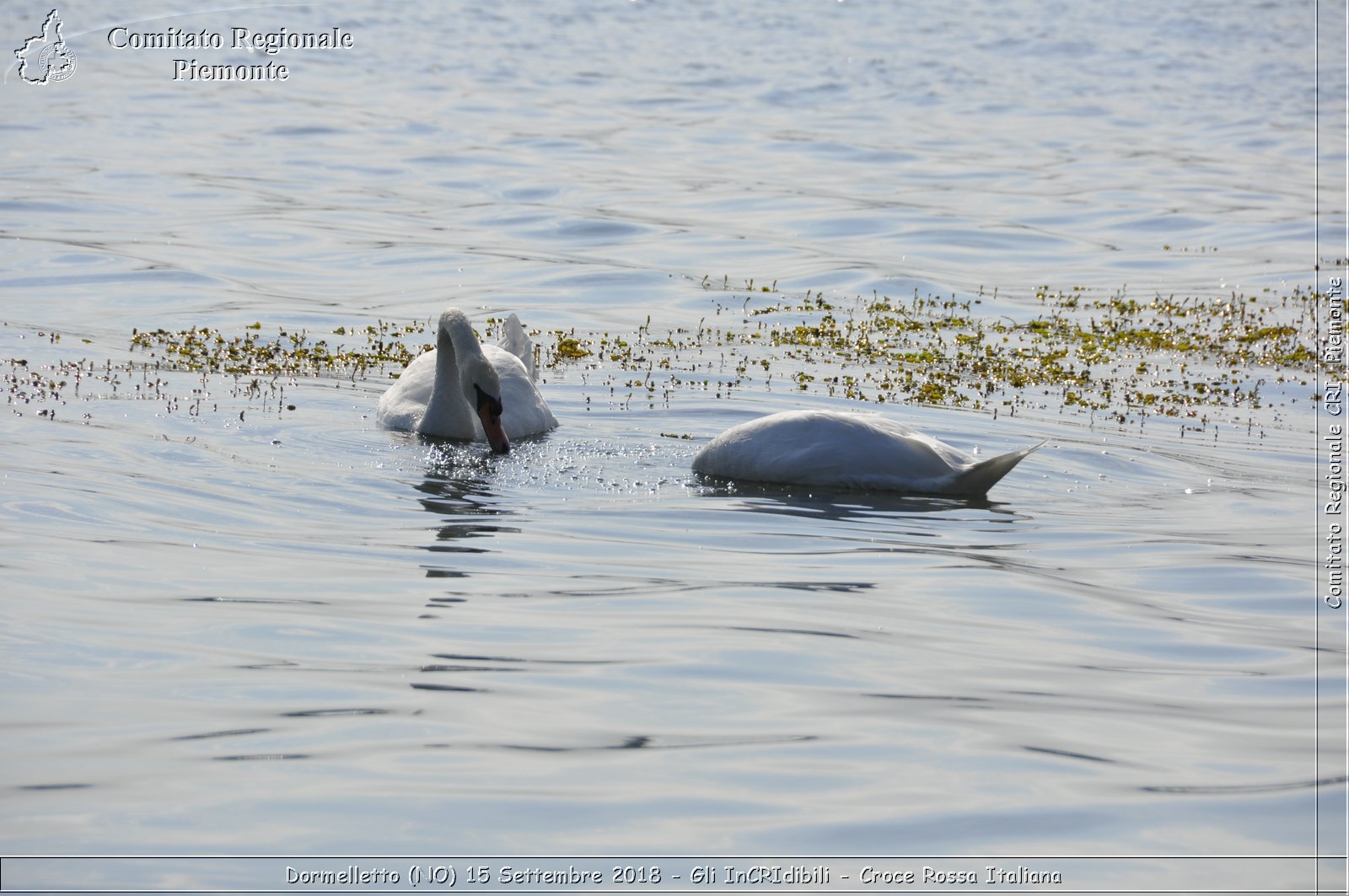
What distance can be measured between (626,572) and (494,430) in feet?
12.8

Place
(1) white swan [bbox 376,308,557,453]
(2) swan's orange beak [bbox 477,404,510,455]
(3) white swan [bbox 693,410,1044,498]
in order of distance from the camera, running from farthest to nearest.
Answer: (1) white swan [bbox 376,308,557,453], (2) swan's orange beak [bbox 477,404,510,455], (3) white swan [bbox 693,410,1044,498]

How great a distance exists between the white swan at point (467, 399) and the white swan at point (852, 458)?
A: 2130 millimetres

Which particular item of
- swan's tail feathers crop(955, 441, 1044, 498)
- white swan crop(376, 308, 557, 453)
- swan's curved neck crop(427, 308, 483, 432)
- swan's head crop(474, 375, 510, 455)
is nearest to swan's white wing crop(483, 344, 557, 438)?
white swan crop(376, 308, 557, 453)

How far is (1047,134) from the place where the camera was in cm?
3400

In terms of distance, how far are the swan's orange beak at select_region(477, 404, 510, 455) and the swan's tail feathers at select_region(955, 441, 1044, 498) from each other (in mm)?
3339

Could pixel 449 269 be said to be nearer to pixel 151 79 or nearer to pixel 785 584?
pixel 785 584

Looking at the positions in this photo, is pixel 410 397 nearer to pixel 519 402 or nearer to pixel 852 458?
pixel 519 402

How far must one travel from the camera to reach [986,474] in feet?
34.0

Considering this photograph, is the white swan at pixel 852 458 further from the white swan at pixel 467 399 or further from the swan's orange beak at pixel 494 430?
A: the white swan at pixel 467 399

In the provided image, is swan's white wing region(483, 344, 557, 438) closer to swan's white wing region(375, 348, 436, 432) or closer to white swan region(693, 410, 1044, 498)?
swan's white wing region(375, 348, 436, 432)

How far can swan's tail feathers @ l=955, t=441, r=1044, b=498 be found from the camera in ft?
33.2

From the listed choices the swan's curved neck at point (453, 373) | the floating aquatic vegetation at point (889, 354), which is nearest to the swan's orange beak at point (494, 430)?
the swan's curved neck at point (453, 373)

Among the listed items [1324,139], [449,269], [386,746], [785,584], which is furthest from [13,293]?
[1324,139]

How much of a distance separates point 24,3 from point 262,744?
139 feet
